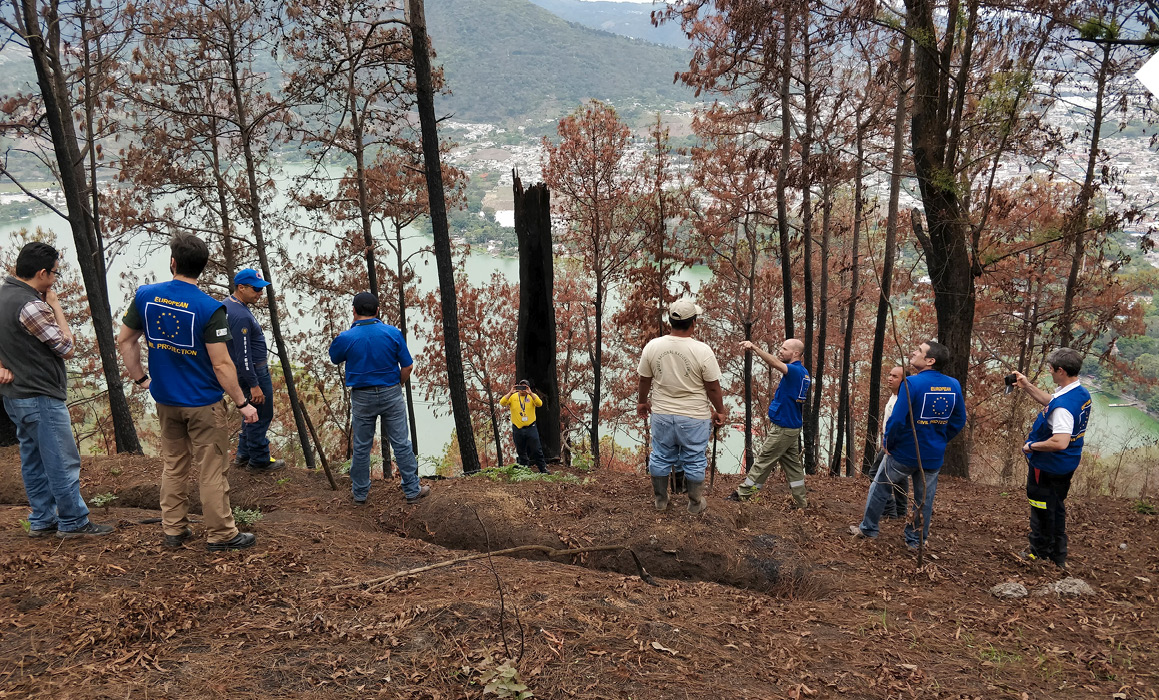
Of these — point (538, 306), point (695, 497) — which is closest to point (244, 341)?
point (695, 497)

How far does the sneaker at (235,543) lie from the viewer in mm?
4543

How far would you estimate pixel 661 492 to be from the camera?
5.71 meters

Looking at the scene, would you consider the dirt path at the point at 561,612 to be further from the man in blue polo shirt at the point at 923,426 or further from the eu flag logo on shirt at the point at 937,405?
the eu flag logo on shirt at the point at 937,405

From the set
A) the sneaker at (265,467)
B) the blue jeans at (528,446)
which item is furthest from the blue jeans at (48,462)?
the blue jeans at (528,446)

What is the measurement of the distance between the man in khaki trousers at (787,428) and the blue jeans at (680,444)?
5.98ft

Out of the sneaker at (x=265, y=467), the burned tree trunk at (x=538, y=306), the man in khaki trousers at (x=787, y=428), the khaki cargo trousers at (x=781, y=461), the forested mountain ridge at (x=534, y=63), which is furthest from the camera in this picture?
the forested mountain ridge at (x=534, y=63)

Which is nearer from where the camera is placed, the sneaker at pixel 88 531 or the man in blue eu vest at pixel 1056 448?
the sneaker at pixel 88 531

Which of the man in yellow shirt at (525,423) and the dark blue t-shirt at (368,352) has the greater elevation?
the dark blue t-shirt at (368,352)

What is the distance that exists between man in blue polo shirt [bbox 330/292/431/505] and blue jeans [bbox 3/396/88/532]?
2.10 metres

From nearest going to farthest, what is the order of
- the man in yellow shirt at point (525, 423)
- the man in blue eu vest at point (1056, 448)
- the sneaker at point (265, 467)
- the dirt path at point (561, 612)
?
the dirt path at point (561, 612) → the man in blue eu vest at point (1056, 448) → the sneaker at point (265, 467) → the man in yellow shirt at point (525, 423)

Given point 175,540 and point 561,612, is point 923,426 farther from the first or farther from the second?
point 175,540

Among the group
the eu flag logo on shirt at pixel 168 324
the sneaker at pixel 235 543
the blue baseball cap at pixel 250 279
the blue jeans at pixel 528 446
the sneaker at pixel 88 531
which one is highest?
the blue baseball cap at pixel 250 279

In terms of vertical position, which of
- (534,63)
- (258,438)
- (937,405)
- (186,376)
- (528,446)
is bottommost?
(528,446)

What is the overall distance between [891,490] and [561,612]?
4007 millimetres
